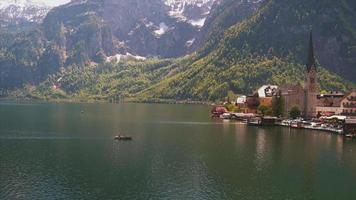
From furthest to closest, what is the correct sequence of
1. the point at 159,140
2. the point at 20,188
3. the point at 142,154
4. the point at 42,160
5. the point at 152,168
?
the point at 159,140 < the point at 142,154 < the point at 42,160 < the point at 152,168 < the point at 20,188

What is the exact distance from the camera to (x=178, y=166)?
335 ft

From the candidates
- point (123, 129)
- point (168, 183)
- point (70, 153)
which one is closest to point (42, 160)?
point (70, 153)

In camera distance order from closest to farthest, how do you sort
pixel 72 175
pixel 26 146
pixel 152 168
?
1. pixel 72 175
2. pixel 152 168
3. pixel 26 146

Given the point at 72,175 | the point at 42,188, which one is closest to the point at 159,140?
the point at 72,175

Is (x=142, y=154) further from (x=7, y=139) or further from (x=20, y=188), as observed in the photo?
(x=7, y=139)

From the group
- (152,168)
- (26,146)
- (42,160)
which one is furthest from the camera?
(26,146)

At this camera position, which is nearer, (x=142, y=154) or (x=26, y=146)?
(x=142, y=154)

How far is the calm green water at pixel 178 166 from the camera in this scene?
81875mm

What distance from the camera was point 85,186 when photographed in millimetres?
84500

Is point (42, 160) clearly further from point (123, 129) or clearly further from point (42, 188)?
point (123, 129)

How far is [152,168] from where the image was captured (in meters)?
100

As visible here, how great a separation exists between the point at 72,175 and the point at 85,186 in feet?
28.4

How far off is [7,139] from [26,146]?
17.4 m

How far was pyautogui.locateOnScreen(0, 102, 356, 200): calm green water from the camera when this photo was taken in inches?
3223
